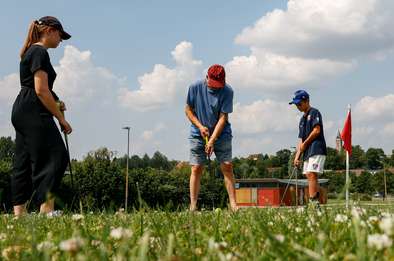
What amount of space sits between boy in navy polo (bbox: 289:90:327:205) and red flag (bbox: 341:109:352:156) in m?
5.93

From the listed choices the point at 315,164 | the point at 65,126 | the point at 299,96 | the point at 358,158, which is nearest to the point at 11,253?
the point at 65,126

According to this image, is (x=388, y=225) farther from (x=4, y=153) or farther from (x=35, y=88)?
(x=4, y=153)

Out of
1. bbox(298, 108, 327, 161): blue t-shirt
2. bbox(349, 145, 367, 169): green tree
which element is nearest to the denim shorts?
bbox(298, 108, 327, 161): blue t-shirt

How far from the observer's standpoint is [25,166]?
5.80m

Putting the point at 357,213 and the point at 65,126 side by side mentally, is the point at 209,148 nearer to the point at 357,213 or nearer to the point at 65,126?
the point at 65,126

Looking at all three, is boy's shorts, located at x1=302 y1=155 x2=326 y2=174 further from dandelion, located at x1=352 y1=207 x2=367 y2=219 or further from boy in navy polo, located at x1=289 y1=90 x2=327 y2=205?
dandelion, located at x1=352 y1=207 x2=367 y2=219

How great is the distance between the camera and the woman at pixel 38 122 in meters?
5.48

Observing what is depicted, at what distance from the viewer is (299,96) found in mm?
9516

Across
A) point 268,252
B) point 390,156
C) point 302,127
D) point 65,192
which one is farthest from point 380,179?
point 268,252

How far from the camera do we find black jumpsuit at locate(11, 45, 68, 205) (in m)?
5.46

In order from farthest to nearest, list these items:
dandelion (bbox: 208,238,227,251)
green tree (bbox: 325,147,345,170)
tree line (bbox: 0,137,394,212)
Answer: green tree (bbox: 325,147,345,170)
tree line (bbox: 0,137,394,212)
dandelion (bbox: 208,238,227,251)

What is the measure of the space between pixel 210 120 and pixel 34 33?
9.52 feet

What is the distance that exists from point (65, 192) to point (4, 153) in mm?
105120

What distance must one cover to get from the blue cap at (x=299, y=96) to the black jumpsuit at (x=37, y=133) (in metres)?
4.86
